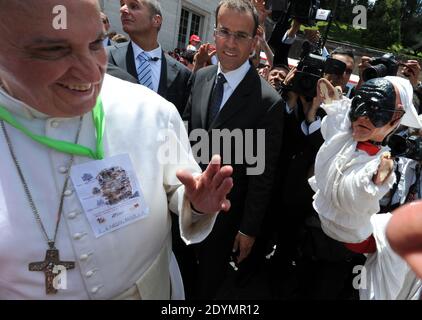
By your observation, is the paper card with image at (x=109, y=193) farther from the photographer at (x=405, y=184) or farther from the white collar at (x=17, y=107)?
the photographer at (x=405, y=184)

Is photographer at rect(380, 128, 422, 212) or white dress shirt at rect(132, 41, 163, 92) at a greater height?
white dress shirt at rect(132, 41, 163, 92)

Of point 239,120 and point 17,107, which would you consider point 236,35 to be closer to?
point 239,120

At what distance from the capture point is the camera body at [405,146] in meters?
1.77

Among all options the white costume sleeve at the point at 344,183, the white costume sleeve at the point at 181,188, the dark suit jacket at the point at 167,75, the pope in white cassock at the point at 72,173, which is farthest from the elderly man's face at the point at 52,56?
the dark suit jacket at the point at 167,75

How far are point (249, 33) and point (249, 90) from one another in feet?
1.28

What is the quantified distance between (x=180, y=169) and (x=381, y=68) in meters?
1.82

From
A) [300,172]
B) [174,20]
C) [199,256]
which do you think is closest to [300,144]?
[300,172]

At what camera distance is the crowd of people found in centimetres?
104

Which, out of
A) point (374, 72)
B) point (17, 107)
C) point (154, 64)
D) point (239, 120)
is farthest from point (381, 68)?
point (17, 107)

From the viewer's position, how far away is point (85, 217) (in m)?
1.12

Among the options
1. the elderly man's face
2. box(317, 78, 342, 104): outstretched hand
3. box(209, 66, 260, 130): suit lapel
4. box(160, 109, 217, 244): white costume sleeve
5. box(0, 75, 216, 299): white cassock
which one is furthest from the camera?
box(209, 66, 260, 130): suit lapel

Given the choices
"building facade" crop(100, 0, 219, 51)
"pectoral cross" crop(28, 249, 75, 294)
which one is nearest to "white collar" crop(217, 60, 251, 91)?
"pectoral cross" crop(28, 249, 75, 294)

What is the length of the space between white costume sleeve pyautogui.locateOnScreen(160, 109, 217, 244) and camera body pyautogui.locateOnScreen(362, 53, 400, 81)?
160 centimetres

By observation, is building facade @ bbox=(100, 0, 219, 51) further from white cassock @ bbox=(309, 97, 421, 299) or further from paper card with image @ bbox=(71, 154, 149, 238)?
paper card with image @ bbox=(71, 154, 149, 238)
